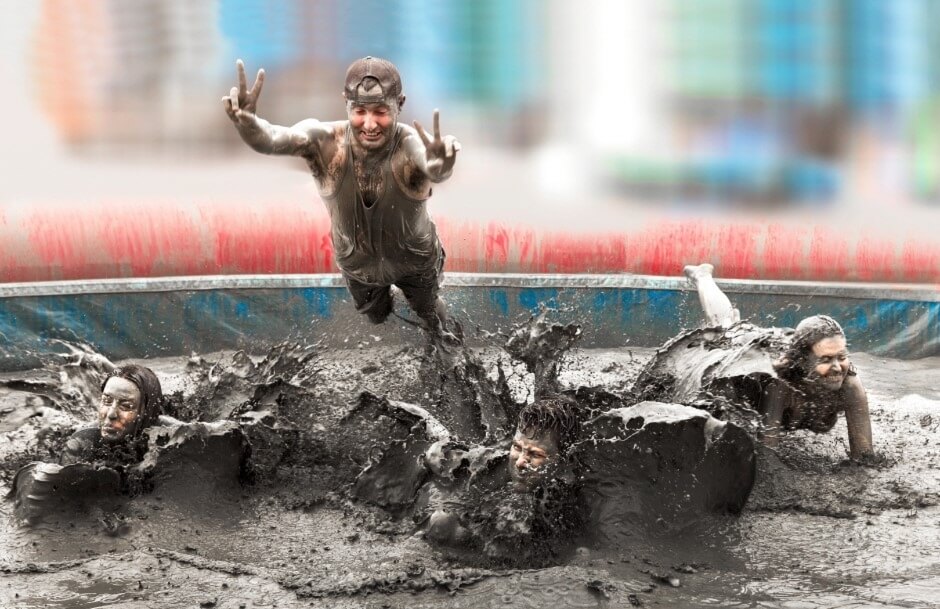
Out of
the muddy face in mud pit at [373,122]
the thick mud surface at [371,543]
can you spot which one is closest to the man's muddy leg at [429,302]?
the thick mud surface at [371,543]

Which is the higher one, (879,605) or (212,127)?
(212,127)

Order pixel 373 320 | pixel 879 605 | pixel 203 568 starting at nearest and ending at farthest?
pixel 879 605
pixel 203 568
pixel 373 320

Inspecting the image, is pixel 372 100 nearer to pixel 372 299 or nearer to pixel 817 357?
pixel 372 299

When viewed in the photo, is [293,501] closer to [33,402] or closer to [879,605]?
[33,402]

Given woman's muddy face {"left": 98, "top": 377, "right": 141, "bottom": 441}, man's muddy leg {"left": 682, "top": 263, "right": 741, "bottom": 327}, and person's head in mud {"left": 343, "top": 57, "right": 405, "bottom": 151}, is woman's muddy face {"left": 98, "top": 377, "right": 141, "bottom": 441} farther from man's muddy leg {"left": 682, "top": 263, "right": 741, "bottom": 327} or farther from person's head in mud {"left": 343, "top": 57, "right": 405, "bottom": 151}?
man's muddy leg {"left": 682, "top": 263, "right": 741, "bottom": 327}

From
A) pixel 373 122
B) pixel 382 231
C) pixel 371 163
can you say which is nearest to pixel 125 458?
pixel 382 231

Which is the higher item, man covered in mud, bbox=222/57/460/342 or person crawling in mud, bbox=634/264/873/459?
man covered in mud, bbox=222/57/460/342

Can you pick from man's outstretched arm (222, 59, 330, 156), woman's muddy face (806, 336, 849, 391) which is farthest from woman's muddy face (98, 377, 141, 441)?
woman's muddy face (806, 336, 849, 391)

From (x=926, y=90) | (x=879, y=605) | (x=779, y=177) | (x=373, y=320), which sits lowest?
(x=879, y=605)

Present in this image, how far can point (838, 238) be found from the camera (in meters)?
6.66

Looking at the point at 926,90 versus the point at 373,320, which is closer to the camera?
the point at 373,320

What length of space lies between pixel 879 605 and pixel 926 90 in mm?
5611

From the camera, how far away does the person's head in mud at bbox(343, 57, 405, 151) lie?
3.54m

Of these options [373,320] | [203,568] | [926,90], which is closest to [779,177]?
[926,90]
